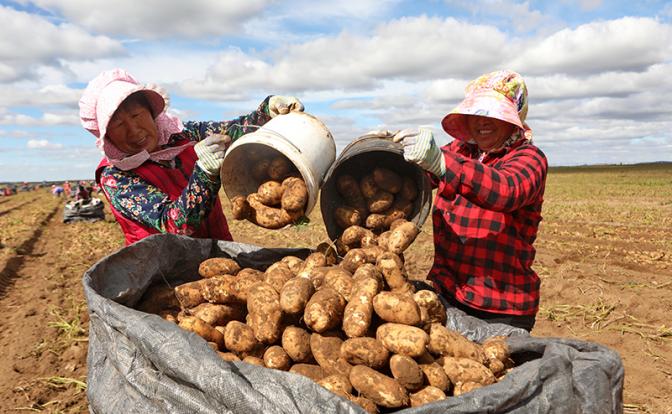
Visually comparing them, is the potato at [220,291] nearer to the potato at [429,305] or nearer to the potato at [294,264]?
the potato at [294,264]

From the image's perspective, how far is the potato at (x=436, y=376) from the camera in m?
1.82

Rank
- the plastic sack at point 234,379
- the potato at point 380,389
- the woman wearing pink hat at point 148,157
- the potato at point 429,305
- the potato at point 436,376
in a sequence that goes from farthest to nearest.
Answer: the woman wearing pink hat at point 148,157 → the potato at point 429,305 → the potato at point 436,376 → the potato at point 380,389 → the plastic sack at point 234,379

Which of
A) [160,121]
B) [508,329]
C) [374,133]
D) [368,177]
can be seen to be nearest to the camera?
[508,329]

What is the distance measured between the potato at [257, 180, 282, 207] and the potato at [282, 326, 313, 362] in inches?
28.3

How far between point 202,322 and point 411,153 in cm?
120

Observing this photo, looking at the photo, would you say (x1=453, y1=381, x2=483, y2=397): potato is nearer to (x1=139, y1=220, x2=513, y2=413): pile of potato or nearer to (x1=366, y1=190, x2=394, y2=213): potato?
(x1=139, y1=220, x2=513, y2=413): pile of potato

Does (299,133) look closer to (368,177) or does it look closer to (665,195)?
(368,177)

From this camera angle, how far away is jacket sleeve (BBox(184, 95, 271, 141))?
2936 mm

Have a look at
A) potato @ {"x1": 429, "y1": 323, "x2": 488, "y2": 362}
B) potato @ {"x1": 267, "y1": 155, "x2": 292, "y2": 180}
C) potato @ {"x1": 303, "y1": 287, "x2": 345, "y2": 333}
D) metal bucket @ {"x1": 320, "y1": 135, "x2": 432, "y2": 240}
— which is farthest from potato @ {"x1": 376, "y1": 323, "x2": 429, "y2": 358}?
potato @ {"x1": 267, "y1": 155, "x2": 292, "y2": 180}

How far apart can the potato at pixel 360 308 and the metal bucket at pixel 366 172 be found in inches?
23.7

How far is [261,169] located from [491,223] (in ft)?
4.23

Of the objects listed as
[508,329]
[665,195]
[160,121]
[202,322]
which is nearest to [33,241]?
[160,121]

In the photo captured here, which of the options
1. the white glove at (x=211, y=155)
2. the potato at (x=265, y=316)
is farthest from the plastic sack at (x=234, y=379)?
the white glove at (x=211, y=155)

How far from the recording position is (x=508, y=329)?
2170 mm
